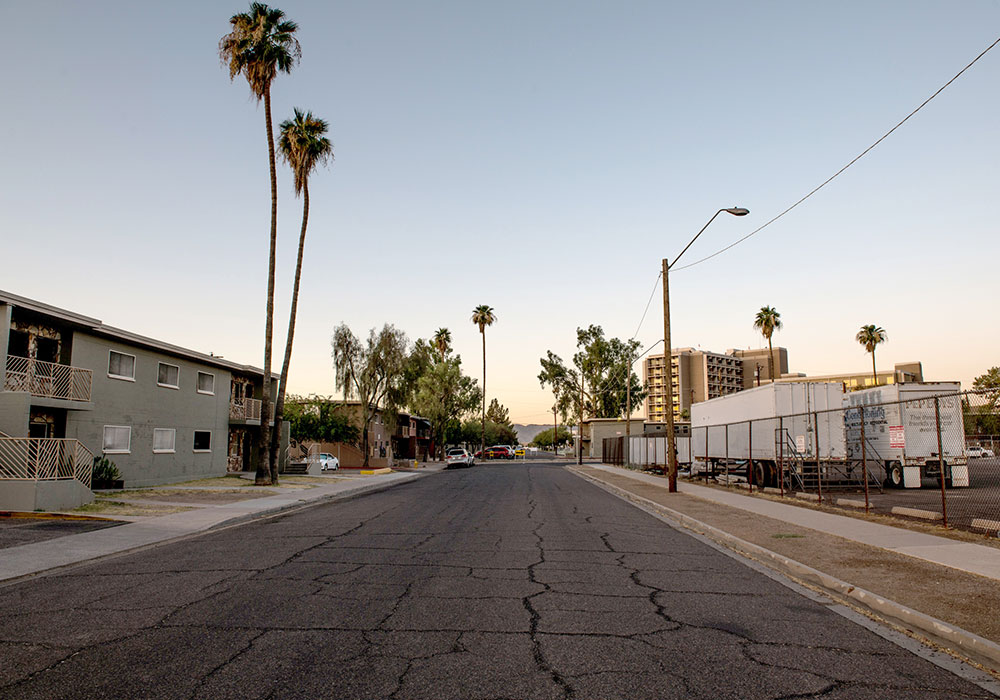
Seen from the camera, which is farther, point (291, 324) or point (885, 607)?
point (291, 324)

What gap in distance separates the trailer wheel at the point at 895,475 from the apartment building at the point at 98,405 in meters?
26.6

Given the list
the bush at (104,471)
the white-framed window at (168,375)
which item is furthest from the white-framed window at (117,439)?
the white-framed window at (168,375)

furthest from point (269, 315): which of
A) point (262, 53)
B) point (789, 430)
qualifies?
point (789, 430)

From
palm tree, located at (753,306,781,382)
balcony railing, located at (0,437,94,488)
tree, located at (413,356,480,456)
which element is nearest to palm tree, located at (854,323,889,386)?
palm tree, located at (753,306,781,382)

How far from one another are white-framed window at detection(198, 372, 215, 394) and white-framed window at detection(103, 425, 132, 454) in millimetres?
6093

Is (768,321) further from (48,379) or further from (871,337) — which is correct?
(48,379)

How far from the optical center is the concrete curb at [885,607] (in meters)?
6.10

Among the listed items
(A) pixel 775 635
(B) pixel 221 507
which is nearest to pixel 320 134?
(B) pixel 221 507

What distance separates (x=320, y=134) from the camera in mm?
32719

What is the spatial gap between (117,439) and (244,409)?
444 inches

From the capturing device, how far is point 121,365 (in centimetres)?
2755

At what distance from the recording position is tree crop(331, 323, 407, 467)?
161ft

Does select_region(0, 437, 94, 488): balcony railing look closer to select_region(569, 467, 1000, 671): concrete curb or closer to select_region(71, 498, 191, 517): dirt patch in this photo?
select_region(71, 498, 191, 517): dirt patch

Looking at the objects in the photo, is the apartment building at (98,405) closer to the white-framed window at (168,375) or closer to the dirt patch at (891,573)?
the white-framed window at (168,375)
